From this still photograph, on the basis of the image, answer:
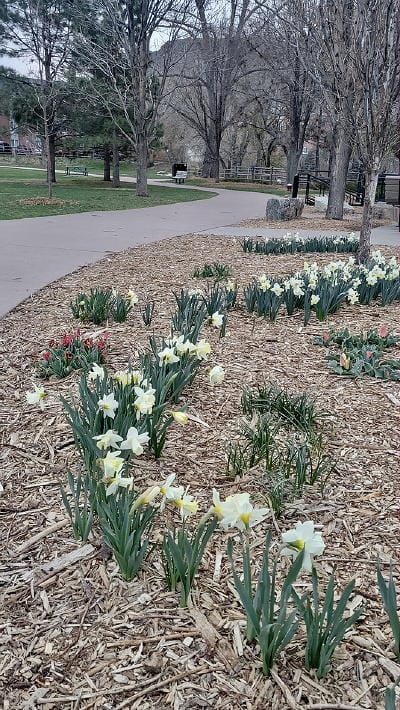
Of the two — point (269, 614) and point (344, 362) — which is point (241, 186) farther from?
point (269, 614)

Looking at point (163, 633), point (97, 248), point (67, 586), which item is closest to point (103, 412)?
point (67, 586)

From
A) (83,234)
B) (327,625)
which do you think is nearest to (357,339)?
(327,625)

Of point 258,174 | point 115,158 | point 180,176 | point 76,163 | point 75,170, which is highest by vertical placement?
point 76,163

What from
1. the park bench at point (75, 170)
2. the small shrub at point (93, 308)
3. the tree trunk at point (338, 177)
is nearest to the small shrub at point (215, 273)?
the small shrub at point (93, 308)

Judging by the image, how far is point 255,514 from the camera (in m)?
1.46

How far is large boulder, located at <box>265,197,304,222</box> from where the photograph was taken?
1324 cm

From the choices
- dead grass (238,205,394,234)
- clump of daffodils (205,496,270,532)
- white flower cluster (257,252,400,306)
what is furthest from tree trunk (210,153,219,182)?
clump of daffodils (205,496,270,532)

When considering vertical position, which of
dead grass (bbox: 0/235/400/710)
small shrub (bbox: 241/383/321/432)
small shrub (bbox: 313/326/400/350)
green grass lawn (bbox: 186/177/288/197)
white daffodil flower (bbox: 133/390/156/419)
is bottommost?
dead grass (bbox: 0/235/400/710)

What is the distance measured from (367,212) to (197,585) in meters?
5.85

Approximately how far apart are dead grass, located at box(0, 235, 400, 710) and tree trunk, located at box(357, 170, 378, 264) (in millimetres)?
3658

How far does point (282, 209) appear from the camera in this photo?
13.2m

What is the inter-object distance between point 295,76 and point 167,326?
21.9 m

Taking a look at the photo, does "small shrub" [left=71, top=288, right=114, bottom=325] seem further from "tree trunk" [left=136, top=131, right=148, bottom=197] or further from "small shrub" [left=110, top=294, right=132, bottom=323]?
"tree trunk" [left=136, top=131, right=148, bottom=197]

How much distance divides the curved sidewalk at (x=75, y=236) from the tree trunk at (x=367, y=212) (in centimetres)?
319
